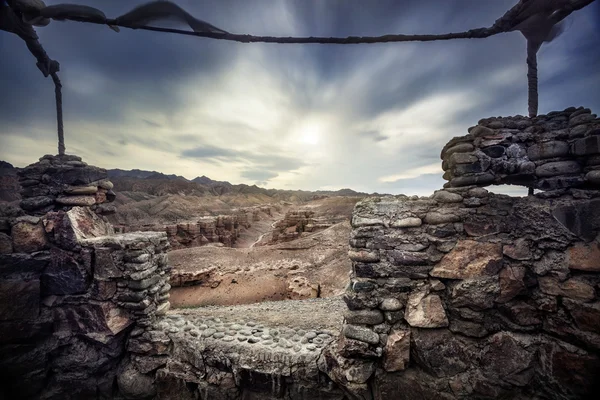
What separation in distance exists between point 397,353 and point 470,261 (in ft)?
5.29

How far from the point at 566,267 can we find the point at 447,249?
1.25 meters

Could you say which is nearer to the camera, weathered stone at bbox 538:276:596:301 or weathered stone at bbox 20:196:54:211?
weathered stone at bbox 538:276:596:301

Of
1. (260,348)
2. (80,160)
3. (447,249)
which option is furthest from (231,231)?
(447,249)

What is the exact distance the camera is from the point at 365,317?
3.48 metres

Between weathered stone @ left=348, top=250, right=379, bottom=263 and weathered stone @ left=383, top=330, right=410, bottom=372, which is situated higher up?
weathered stone @ left=348, top=250, right=379, bottom=263

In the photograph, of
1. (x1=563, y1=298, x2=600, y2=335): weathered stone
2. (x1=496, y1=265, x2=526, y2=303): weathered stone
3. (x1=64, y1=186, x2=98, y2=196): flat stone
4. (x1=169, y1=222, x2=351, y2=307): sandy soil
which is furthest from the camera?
(x1=169, y1=222, x2=351, y2=307): sandy soil

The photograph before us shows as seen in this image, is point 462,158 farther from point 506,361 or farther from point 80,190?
point 80,190

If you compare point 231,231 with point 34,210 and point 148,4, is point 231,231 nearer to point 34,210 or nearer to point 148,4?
point 34,210

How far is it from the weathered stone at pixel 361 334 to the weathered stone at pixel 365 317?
0.08 meters

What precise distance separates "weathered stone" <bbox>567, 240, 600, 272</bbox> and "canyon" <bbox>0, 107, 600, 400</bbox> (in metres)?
0.01

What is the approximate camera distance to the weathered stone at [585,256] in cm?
274

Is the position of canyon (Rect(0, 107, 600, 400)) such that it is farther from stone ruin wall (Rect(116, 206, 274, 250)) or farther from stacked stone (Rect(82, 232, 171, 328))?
stone ruin wall (Rect(116, 206, 274, 250))

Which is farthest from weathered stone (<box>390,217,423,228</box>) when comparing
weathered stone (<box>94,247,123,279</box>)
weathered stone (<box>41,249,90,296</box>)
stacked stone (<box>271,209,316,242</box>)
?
stacked stone (<box>271,209,316,242</box>)

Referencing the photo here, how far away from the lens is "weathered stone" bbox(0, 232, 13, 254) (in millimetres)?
4465
